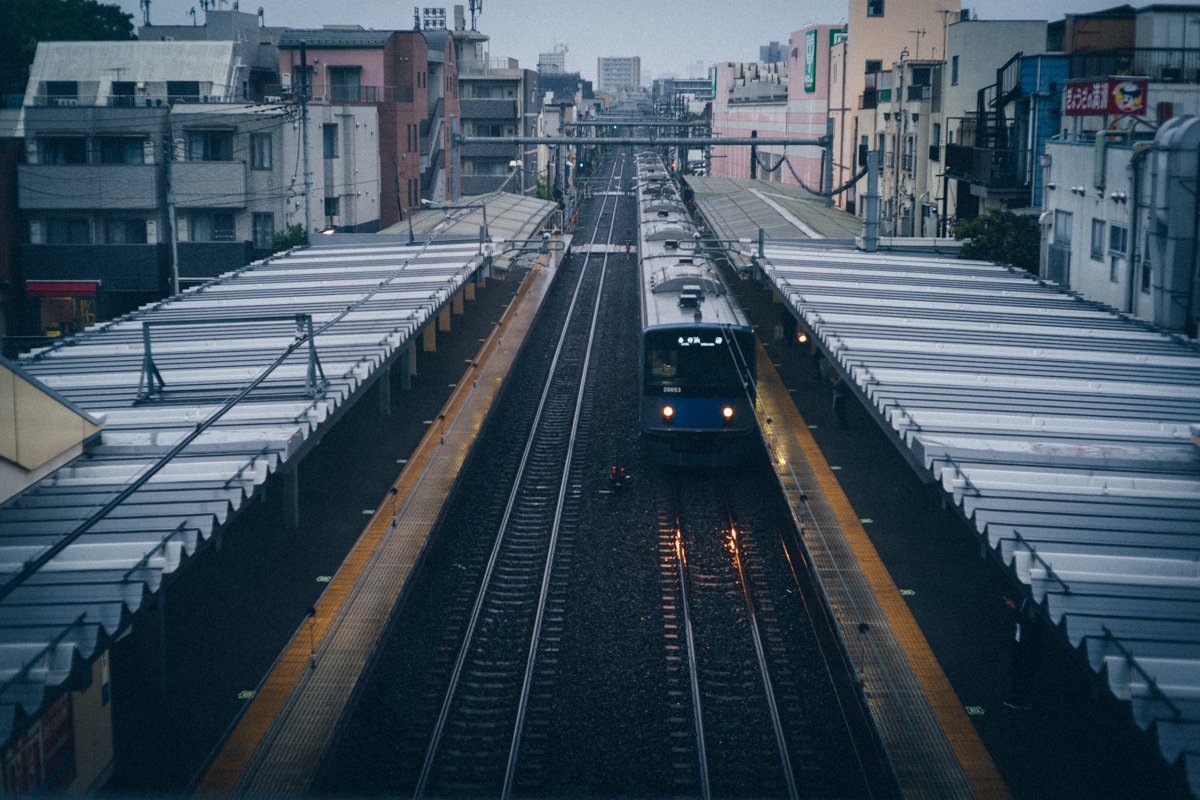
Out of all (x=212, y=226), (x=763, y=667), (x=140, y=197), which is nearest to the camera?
(x=763, y=667)

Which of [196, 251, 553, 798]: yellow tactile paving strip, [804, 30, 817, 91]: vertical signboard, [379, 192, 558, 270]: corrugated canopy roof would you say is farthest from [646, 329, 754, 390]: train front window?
[804, 30, 817, 91]: vertical signboard

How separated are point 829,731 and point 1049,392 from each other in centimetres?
433

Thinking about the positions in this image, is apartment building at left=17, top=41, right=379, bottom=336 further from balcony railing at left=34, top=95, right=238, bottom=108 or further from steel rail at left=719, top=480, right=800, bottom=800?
steel rail at left=719, top=480, right=800, bottom=800

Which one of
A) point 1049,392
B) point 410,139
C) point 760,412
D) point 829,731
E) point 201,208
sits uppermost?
point 410,139

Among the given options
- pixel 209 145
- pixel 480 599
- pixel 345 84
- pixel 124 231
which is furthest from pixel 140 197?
pixel 480 599

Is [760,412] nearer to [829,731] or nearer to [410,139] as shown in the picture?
[829,731]

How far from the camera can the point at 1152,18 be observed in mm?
20344

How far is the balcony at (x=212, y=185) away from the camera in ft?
92.0

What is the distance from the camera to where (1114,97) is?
50.6 feet

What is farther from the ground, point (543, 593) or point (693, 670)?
point (543, 593)

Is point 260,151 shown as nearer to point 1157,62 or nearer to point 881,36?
point 1157,62

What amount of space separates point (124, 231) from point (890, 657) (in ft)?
82.1

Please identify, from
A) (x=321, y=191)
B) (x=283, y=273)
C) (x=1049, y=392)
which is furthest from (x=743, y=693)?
(x=321, y=191)

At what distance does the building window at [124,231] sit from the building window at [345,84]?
13242mm
